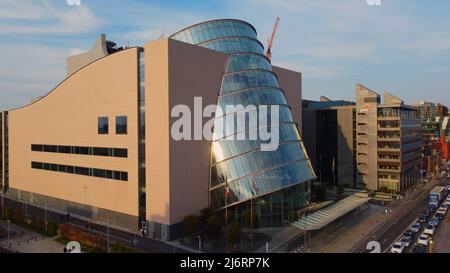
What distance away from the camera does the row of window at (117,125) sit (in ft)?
160

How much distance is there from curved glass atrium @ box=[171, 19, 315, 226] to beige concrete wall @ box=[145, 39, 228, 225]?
119 inches

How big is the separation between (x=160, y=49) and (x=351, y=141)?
2387 inches

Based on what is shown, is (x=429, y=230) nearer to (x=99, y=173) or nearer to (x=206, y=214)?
(x=206, y=214)

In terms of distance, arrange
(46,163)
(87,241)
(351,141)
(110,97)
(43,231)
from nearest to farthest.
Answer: (87,241) < (43,231) < (110,97) < (46,163) < (351,141)

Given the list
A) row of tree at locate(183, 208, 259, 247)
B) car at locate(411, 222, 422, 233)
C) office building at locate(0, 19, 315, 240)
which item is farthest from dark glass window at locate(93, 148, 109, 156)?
car at locate(411, 222, 422, 233)

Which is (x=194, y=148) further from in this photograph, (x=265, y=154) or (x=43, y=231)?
(x=43, y=231)

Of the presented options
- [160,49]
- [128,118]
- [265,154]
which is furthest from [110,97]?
[265,154]

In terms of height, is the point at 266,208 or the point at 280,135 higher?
the point at 280,135

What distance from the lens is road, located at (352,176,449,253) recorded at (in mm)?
43531

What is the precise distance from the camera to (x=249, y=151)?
1898 inches

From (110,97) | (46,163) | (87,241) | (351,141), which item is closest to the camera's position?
(87,241)

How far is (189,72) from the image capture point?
152 feet

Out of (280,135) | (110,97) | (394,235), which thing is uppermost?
(110,97)

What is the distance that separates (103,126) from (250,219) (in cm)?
2503
